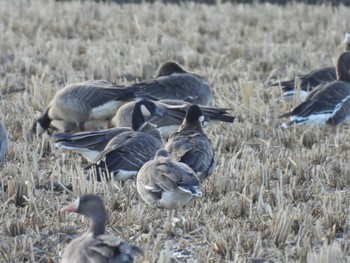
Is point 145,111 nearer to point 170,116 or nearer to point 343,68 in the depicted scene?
point 170,116

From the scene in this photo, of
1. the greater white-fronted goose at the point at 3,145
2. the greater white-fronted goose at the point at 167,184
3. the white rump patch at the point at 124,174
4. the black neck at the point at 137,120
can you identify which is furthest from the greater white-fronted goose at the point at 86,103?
the greater white-fronted goose at the point at 167,184

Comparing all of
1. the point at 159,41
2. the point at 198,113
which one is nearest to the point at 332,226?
the point at 198,113

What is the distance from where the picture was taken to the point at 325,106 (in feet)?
37.3

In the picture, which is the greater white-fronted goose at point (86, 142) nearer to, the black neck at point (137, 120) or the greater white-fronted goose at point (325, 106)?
the black neck at point (137, 120)

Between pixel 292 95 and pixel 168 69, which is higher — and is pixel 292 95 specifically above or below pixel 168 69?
below

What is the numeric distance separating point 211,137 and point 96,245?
4932 mm

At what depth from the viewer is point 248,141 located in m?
10.6

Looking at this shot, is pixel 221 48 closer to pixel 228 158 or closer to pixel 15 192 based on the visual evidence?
pixel 228 158

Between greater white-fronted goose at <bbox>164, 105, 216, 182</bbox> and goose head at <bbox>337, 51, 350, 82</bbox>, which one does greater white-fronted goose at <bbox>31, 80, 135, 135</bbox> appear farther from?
goose head at <bbox>337, 51, 350, 82</bbox>

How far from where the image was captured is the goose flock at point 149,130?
6105 millimetres

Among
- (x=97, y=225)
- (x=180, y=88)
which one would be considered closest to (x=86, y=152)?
(x=180, y=88)

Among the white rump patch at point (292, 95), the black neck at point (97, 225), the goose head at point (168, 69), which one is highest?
the black neck at point (97, 225)

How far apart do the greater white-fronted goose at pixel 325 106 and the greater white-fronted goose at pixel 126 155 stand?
2559 mm

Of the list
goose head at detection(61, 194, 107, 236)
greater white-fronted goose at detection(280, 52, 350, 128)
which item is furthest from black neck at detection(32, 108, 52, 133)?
goose head at detection(61, 194, 107, 236)
